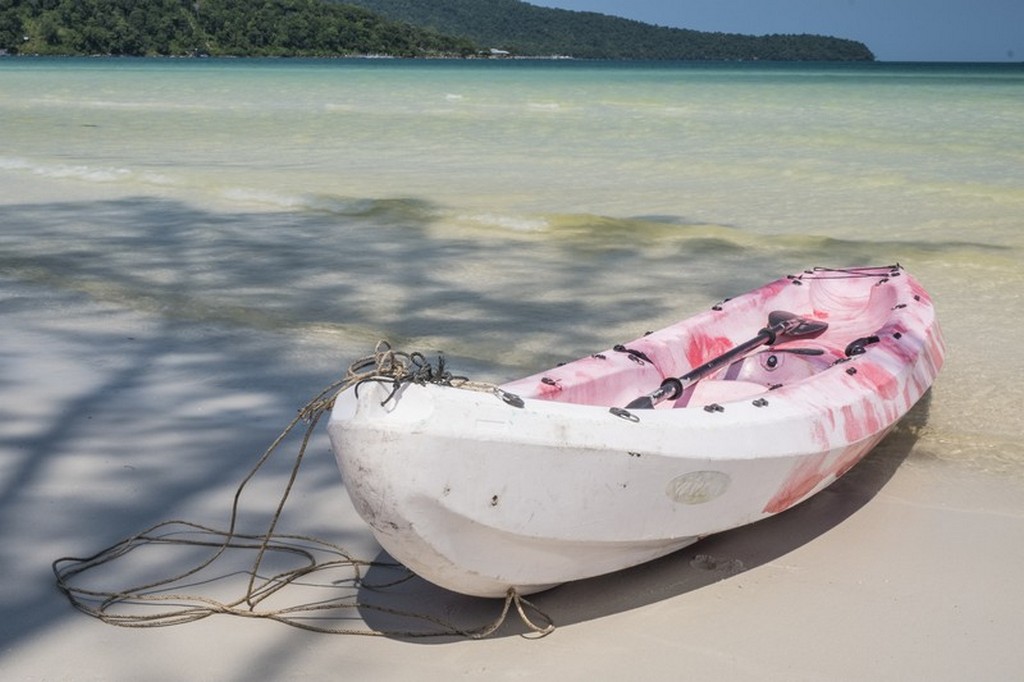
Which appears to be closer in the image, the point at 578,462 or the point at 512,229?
the point at 578,462

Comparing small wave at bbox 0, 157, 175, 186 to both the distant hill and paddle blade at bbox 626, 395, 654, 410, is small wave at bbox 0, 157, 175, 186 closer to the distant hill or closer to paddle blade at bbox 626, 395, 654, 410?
paddle blade at bbox 626, 395, 654, 410

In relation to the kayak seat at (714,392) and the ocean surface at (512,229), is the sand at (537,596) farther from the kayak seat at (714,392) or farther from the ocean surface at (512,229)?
the ocean surface at (512,229)

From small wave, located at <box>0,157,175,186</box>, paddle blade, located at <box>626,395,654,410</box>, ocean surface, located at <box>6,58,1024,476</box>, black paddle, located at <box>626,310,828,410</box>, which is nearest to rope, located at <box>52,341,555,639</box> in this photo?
paddle blade, located at <box>626,395,654,410</box>

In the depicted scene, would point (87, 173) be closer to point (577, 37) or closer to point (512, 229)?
point (512, 229)

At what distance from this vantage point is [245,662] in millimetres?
2752

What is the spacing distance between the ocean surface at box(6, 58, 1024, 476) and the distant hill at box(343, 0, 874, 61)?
93.1 meters

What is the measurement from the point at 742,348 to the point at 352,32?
92.8m

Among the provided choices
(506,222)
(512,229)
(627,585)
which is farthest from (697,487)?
(506,222)

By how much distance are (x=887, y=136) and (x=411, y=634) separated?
16.5 metres

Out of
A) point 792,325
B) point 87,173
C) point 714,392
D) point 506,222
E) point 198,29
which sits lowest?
point 87,173

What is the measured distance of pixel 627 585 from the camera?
10.3 feet

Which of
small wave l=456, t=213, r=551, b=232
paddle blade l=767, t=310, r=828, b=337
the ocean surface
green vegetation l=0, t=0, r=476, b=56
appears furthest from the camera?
green vegetation l=0, t=0, r=476, b=56

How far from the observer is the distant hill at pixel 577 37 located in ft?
362

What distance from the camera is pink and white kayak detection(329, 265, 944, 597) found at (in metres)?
2.61
